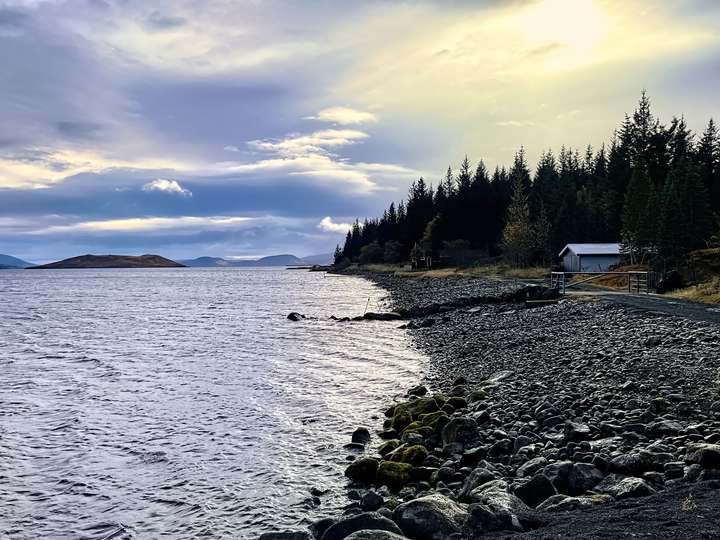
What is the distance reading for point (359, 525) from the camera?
719 centimetres

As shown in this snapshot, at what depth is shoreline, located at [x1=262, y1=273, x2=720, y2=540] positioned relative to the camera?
6902 millimetres

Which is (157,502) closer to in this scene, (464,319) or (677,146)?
(464,319)

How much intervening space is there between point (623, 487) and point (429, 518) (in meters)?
2.66

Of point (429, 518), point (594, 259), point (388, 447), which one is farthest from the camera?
point (594, 259)

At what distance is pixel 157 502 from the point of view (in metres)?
9.99

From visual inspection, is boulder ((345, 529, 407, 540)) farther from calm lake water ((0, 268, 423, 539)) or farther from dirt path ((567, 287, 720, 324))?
dirt path ((567, 287, 720, 324))

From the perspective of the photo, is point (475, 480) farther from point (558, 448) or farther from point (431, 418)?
point (431, 418)

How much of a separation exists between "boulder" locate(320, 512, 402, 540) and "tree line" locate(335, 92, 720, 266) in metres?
45.4

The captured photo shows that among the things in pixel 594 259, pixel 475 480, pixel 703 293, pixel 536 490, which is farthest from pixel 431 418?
pixel 594 259

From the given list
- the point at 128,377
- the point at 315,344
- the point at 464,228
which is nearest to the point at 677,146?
the point at 464,228

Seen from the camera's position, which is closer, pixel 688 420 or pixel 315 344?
pixel 688 420

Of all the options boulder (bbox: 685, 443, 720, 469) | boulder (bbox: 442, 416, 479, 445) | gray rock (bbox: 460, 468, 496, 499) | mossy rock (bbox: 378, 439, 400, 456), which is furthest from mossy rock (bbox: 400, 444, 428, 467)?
boulder (bbox: 685, 443, 720, 469)

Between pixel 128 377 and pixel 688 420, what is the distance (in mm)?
18751

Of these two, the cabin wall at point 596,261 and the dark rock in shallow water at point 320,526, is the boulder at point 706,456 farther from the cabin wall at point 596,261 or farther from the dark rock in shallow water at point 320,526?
the cabin wall at point 596,261
